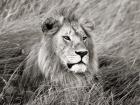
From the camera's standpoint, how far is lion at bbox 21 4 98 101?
6.53 m

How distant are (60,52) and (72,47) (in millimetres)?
166

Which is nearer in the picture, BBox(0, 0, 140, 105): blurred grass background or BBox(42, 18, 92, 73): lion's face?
BBox(42, 18, 92, 73): lion's face

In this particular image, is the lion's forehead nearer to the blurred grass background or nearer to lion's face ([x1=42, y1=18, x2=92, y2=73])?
lion's face ([x1=42, y1=18, x2=92, y2=73])

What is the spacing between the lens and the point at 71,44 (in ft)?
21.4

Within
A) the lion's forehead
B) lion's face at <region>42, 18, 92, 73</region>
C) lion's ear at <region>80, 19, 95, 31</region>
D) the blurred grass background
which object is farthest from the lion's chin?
the blurred grass background

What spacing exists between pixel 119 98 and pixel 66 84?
31.3 inches

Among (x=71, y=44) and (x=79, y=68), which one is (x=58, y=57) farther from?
(x=79, y=68)

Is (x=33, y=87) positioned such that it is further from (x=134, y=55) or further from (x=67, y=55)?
(x=134, y=55)

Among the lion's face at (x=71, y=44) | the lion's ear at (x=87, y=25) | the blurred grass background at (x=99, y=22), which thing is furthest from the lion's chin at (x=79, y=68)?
the blurred grass background at (x=99, y=22)

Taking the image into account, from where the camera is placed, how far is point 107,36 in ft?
26.5

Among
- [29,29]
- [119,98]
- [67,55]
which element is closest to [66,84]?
[67,55]

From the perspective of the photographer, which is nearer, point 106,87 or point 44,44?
point 44,44

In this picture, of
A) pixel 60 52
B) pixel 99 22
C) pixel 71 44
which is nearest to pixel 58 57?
pixel 60 52

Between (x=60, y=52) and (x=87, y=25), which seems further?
(x=87, y=25)
